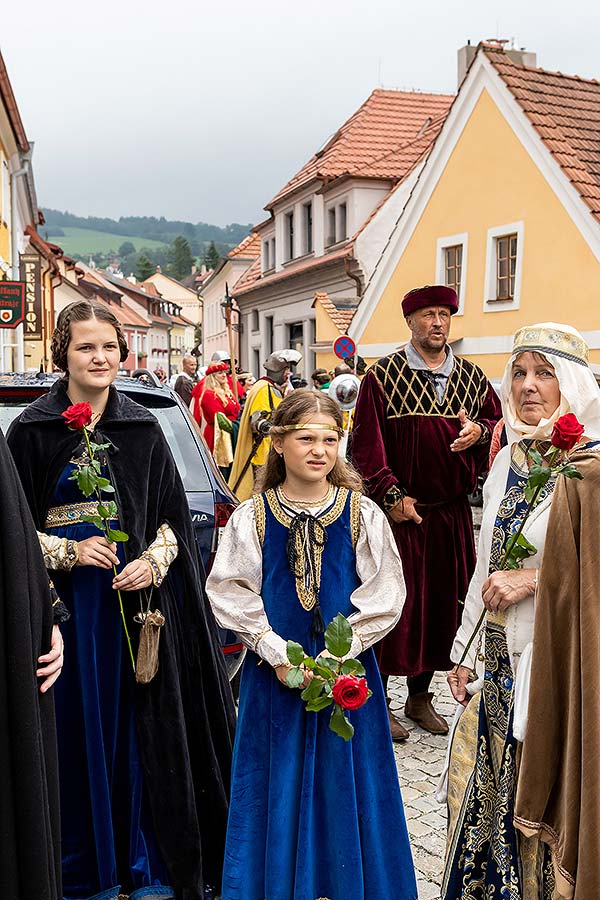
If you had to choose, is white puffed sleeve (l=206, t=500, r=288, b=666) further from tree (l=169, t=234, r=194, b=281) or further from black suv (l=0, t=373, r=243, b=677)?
tree (l=169, t=234, r=194, b=281)

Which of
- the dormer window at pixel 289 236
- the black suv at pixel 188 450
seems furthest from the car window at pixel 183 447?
the dormer window at pixel 289 236

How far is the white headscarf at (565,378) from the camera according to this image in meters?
2.66

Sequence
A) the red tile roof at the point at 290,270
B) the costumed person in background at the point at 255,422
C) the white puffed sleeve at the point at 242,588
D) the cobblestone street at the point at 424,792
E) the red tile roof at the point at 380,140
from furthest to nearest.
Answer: the red tile roof at the point at 380,140
the red tile roof at the point at 290,270
the costumed person in background at the point at 255,422
the cobblestone street at the point at 424,792
the white puffed sleeve at the point at 242,588

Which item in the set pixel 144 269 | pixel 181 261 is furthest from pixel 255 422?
pixel 181 261

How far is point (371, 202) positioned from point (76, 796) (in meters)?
22.7

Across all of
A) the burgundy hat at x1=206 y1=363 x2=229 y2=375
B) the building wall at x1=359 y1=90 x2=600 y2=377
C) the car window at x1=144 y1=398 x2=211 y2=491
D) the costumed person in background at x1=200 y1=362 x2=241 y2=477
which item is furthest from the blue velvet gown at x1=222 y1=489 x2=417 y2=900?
the building wall at x1=359 y1=90 x2=600 y2=377

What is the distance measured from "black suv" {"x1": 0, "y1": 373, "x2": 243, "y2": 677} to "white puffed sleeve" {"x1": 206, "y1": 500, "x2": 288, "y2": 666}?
119cm

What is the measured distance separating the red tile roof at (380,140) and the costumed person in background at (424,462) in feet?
66.4

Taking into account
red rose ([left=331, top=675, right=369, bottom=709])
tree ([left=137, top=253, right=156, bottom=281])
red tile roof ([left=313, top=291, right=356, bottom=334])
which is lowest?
red rose ([left=331, top=675, right=369, bottom=709])

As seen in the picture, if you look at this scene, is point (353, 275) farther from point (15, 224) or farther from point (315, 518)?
point (315, 518)

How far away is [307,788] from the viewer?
2.78m

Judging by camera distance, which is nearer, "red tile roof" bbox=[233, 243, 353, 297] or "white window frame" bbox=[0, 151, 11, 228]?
"white window frame" bbox=[0, 151, 11, 228]

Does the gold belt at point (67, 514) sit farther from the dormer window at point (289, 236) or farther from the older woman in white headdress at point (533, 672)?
the dormer window at point (289, 236)

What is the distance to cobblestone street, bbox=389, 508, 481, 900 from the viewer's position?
344 centimetres
